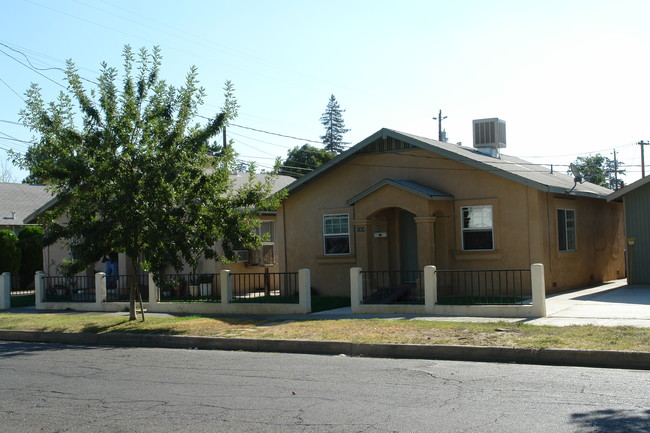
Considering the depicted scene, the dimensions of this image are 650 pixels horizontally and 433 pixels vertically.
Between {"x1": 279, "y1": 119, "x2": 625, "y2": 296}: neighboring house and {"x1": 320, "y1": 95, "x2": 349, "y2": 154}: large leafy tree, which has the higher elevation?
{"x1": 320, "y1": 95, "x2": 349, "y2": 154}: large leafy tree

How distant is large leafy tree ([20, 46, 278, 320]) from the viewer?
14.7m

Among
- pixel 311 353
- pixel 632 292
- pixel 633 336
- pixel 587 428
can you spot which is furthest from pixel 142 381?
pixel 632 292

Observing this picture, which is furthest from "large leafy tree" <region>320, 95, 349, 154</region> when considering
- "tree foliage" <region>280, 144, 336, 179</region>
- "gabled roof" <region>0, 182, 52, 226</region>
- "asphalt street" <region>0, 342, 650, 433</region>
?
"asphalt street" <region>0, 342, 650, 433</region>

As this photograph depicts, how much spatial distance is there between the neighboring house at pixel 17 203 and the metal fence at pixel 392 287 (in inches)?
695

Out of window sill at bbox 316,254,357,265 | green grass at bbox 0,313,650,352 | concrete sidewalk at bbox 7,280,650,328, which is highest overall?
window sill at bbox 316,254,357,265

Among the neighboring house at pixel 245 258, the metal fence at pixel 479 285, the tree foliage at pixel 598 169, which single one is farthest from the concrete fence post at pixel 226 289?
the tree foliage at pixel 598 169

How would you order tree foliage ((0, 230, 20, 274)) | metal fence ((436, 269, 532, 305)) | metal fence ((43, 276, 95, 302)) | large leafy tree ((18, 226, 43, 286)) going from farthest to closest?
1. large leafy tree ((18, 226, 43, 286))
2. tree foliage ((0, 230, 20, 274))
3. metal fence ((43, 276, 95, 302))
4. metal fence ((436, 269, 532, 305))

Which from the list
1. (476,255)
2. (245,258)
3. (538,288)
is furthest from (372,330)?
(245,258)

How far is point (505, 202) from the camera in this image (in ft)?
60.6

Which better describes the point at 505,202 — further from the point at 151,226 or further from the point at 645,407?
the point at 645,407

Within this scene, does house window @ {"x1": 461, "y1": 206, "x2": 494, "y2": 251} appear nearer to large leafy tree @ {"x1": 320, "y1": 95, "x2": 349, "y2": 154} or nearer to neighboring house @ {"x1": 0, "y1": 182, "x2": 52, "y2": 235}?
neighboring house @ {"x1": 0, "y1": 182, "x2": 52, "y2": 235}

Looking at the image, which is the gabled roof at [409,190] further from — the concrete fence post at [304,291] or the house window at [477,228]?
the concrete fence post at [304,291]

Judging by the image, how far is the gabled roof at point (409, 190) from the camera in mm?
18422

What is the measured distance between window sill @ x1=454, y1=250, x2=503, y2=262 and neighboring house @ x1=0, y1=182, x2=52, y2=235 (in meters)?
19.8
